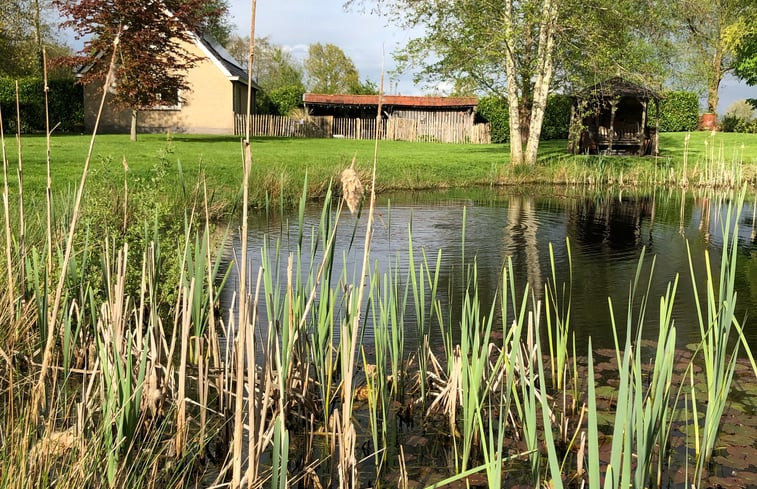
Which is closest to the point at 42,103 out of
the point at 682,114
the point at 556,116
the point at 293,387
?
the point at 556,116

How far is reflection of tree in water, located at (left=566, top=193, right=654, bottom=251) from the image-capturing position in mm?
10703

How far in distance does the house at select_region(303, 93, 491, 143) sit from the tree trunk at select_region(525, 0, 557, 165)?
16091 millimetres

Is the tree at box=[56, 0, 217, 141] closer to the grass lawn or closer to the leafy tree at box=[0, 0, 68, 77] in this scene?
the grass lawn

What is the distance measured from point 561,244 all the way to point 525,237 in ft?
1.76

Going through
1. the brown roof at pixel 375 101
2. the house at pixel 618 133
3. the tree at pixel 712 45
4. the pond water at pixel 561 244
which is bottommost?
the pond water at pixel 561 244

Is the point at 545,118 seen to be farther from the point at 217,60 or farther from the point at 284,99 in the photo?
the point at 217,60

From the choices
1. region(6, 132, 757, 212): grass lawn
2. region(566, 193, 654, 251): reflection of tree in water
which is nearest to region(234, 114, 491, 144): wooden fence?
region(6, 132, 757, 212): grass lawn

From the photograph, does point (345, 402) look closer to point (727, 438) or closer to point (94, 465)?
point (94, 465)

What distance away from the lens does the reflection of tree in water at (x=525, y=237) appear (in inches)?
329

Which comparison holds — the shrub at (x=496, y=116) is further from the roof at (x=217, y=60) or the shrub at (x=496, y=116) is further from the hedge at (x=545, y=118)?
the roof at (x=217, y=60)

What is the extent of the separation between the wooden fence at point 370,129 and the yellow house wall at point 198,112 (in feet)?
7.62

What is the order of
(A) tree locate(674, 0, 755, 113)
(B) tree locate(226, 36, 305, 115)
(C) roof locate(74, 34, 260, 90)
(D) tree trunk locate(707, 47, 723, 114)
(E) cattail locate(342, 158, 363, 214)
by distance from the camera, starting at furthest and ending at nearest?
(B) tree locate(226, 36, 305, 115), (D) tree trunk locate(707, 47, 723, 114), (A) tree locate(674, 0, 755, 113), (C) roof locate(74, 34, 260, 90), (E) cattail locate(342, 158, 363, 214)

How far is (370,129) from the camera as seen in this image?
127 feet

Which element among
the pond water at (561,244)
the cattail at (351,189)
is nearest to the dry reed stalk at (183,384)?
the cattail at (351,189)
